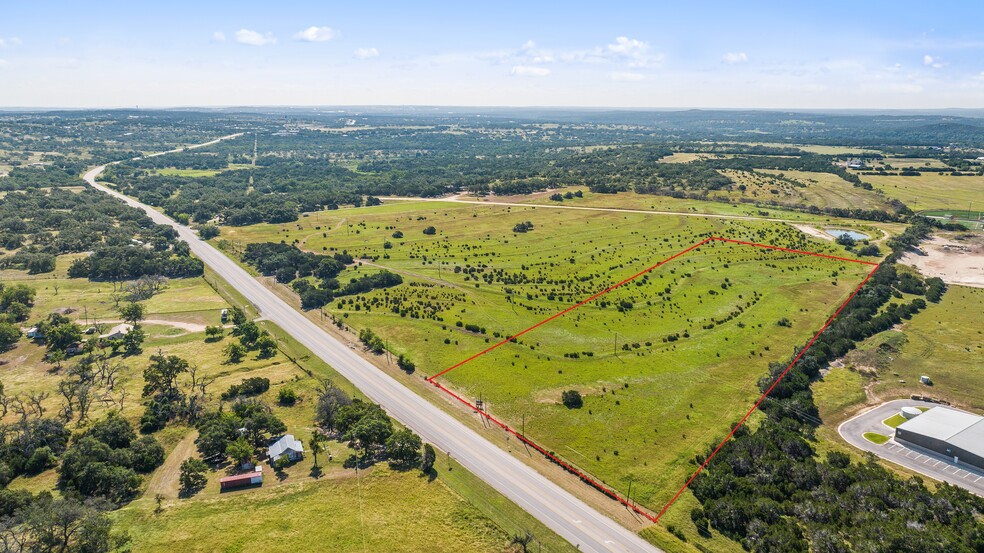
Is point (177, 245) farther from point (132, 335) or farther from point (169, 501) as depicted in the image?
point (169, 501)

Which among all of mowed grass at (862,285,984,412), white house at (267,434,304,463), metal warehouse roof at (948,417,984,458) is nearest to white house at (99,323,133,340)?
white house at (267,434,304,463)

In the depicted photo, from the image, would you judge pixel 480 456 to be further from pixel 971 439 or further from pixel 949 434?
pixel 971 439

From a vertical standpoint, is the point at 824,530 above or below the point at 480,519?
above

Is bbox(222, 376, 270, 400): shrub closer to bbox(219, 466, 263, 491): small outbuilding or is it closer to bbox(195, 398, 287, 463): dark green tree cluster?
bbox(195, 398, 287, 463): dark green tree cluster

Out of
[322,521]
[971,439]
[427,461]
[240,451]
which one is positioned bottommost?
[322,521]

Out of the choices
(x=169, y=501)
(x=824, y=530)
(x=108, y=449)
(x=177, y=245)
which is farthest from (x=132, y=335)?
(x=824, y=530)

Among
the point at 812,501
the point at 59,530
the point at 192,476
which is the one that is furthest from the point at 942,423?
the point at 59,530

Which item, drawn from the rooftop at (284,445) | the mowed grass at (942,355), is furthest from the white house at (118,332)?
the mowed grass at (942,355)
